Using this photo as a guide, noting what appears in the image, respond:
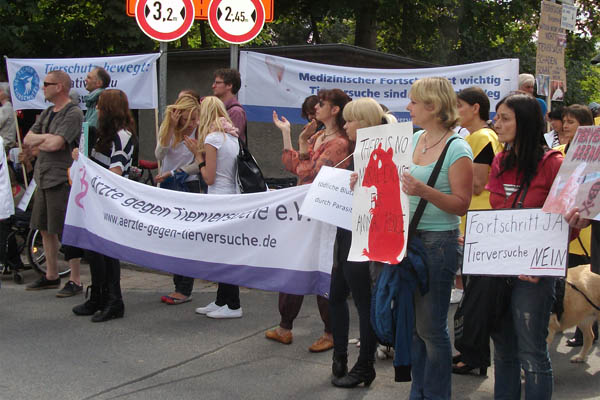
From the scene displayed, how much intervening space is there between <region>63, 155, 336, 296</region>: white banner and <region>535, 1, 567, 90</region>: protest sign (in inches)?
212

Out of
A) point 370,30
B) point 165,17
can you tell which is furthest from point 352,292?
point 370,30

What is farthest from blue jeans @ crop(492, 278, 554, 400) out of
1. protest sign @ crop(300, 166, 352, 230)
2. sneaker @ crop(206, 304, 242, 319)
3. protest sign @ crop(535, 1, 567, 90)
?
protest sign @ crop(535, 1, 567, 90)

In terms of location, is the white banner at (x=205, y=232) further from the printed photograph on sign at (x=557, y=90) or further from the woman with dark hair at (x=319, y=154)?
the printed photograph on sign at (x=557, y=90)

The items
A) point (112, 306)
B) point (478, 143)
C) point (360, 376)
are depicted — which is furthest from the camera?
point (112, 306)

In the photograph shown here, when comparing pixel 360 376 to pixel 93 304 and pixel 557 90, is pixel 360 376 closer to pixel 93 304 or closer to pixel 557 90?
pixel 93 304

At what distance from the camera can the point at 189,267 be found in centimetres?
561

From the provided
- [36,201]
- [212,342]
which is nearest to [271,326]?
[212,342]

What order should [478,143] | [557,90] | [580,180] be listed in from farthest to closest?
[557,90]
[478,143]
[580,180]

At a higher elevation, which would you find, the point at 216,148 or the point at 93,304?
the point at 216,148

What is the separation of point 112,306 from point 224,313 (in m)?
0.95

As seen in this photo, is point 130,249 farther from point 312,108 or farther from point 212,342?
point 312,108

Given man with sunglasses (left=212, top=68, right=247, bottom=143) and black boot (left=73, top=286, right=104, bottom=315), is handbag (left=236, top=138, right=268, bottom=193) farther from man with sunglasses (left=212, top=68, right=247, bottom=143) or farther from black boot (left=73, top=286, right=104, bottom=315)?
Result: black boot (left=73, top=286, right=104, bottom=315)

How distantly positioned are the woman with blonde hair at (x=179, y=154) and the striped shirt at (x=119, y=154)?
379mm

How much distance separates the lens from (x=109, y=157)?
6.31 meters
